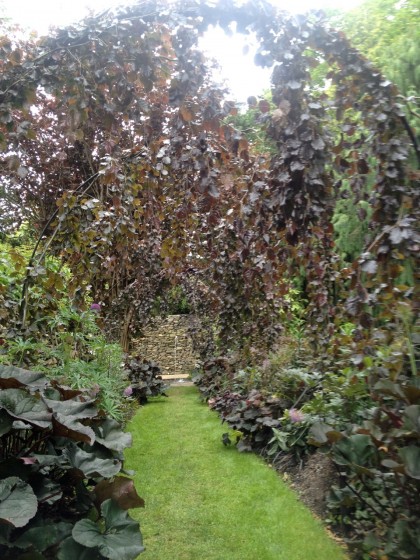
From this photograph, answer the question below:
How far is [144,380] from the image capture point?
27.3 feet

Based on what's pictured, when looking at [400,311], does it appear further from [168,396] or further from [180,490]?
[168,396]

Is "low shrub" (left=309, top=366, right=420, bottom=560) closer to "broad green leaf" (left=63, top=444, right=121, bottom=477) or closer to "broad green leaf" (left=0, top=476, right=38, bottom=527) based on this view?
"broad green leaf" (left=63, top=444, right=121, bottom=477)

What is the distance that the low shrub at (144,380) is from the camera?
26.1 ft

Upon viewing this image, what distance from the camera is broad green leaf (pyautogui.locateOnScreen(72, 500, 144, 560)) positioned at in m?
1.96

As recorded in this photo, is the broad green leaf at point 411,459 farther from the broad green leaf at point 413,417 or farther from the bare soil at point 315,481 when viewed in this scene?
the bare soil at point 315,481

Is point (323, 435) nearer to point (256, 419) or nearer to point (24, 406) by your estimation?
point (24, 406)

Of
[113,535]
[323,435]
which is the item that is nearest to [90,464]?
[113,535]

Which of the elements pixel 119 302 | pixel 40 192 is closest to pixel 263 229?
pixel 119 302

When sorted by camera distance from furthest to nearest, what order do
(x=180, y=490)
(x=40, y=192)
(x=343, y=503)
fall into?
(x=40, y=192), (x=180, y=490), (x=343, y=503)

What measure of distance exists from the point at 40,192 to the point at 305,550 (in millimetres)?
8116

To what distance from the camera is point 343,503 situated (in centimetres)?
250

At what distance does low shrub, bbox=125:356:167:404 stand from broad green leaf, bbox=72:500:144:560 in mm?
5715

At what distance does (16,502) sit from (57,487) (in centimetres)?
51

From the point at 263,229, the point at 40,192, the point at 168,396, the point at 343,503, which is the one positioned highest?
the point at 40,192
